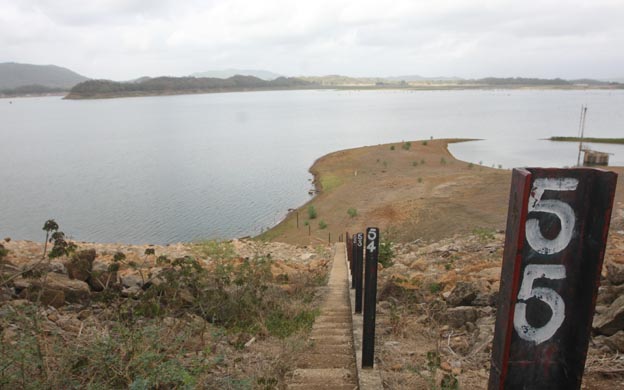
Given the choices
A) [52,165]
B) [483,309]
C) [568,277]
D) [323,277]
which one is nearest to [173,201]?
[52,165]

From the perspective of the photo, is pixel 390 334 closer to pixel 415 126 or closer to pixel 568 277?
pixel 568 277

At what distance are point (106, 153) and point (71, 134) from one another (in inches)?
910

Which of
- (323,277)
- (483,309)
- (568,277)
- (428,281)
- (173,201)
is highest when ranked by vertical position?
(568,277)

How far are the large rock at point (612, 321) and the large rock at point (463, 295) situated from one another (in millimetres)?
1762

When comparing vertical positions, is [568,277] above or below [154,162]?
above

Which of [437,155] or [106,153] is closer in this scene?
[437,155]

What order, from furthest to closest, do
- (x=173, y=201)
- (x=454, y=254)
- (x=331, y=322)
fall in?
1. (x=173, y=201)
2. (x=454, y=254)
3. (x=331, y=322)

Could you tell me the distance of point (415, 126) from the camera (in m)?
80.2

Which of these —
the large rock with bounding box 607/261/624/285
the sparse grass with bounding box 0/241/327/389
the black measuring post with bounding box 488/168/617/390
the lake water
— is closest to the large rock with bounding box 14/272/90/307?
the sparse grass with bounding box 0/241/327/389

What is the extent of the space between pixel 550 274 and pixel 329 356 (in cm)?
318

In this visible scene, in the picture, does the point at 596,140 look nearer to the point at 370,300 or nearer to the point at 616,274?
the point at 616,274

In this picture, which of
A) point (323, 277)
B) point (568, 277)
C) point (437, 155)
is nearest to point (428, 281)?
point (323, 277)

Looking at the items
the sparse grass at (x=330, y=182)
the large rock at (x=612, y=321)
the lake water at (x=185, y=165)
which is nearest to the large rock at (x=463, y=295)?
the large rock at (x=612, y=321)

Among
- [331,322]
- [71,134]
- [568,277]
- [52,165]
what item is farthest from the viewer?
[71,134]
